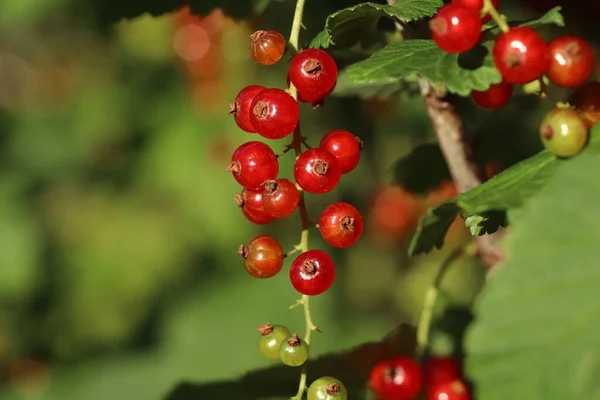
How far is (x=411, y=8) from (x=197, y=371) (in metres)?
2.75

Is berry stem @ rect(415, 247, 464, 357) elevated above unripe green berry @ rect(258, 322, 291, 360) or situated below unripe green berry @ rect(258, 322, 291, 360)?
below

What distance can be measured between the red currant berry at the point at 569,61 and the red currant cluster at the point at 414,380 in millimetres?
802

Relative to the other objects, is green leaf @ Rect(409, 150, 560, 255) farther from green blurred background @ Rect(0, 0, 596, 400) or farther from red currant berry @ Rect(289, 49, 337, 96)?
green blurred background @ Rect(0, 0, 596, 400)

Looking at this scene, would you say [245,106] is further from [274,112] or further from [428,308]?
[428,308]

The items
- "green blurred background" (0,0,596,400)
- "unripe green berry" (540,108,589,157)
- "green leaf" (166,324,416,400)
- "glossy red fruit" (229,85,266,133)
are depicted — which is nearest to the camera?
"unripe green berry" (540,108,589,157)

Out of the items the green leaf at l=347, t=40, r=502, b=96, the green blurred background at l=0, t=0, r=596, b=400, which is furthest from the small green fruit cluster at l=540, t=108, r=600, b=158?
the green blurred background at l=0, t=0, r=596, b=400

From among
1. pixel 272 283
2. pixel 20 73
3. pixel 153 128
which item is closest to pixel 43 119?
pixel 20 73

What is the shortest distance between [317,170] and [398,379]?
649mm

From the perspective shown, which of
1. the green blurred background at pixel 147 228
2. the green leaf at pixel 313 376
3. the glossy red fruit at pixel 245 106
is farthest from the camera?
the green blurred background at pixel 147 228

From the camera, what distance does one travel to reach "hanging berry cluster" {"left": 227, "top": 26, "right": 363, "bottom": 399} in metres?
1.14

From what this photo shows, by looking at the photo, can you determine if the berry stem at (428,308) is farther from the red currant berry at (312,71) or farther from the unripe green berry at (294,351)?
the red currant berry at (312,71)

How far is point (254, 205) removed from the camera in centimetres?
125

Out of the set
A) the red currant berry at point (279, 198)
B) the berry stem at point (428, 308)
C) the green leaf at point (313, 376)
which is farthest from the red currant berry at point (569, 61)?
the green leaf at point (313, 376)

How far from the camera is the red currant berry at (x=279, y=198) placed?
1169 mm
